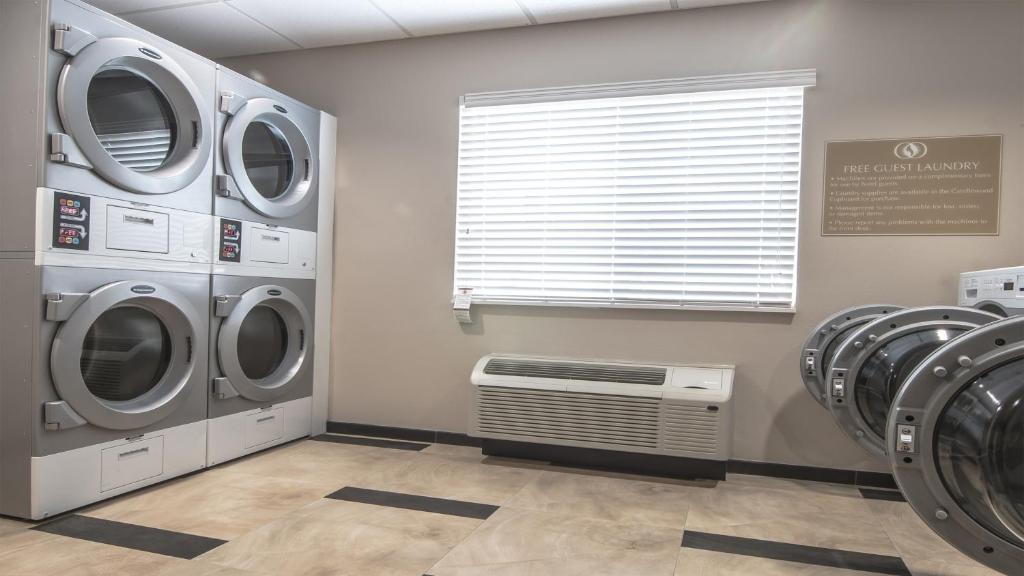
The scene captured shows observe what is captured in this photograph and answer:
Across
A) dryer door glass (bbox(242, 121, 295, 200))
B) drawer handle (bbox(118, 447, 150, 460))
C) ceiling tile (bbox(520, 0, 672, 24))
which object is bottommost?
drawer handle (bbox(118, 447, 150, 460))

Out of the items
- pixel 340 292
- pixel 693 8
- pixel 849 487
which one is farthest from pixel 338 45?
pixel 849 487

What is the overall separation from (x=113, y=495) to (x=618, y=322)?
2.41m

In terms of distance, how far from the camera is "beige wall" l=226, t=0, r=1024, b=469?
3.16 meters

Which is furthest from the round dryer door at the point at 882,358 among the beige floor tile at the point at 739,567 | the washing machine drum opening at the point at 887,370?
the beige floor tile at the point at 739,567

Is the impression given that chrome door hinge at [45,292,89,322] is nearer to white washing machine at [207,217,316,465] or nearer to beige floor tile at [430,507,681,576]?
white washing machine at [207,217,316,465]

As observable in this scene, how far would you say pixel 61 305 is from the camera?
2.42m

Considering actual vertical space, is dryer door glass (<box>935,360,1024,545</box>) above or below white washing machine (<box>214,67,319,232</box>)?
below

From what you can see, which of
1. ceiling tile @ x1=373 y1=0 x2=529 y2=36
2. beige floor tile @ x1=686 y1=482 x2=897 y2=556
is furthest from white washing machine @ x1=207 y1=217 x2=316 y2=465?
beige floor tile @ x1=686 y1=482 x2=897 y2=556

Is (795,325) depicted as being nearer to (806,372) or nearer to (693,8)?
(806,372)

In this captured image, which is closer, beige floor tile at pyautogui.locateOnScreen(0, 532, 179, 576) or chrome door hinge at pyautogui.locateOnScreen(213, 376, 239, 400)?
beige floor tile at pyautogui.locateOnScreen(0, 532, 179, 576)

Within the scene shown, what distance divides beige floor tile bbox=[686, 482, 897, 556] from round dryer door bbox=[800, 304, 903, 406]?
444mm

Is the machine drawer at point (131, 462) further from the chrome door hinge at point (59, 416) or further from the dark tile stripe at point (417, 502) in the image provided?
the dark tile stripe at point (417, 502)

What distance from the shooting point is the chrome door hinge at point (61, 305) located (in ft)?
7.88

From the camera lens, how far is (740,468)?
342cm
